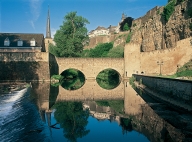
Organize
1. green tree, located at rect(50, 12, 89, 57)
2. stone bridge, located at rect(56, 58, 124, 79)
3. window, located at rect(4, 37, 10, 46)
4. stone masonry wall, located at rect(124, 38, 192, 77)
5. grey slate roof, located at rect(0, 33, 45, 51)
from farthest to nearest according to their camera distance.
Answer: grey slate roof, located at rect(0, 33, 45, 51), window, located at rect(4, 37, 10, 46), green tree, located at rect(50, 12, 89, 57), stone bridge, located at rect(56, 58, 124, 79), stone masonry wall, located at rect(124, 38, 192, 77)

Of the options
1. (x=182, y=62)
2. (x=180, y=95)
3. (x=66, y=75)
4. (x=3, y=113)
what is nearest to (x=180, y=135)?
Answer: (x=180, y=95)

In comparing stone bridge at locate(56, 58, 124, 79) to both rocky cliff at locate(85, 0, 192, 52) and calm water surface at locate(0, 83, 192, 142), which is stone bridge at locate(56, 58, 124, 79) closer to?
rocky cliff at locate(85, 0, 192, 52)

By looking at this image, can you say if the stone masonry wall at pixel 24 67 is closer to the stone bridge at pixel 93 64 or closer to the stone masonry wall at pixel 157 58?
the stone bridge at pixel 93 64

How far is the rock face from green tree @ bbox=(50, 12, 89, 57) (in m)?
10.9

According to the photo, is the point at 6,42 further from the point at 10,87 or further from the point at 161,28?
the point at 161,28

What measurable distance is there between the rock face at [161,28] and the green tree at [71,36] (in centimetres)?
1086

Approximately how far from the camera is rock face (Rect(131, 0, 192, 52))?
28584 millimetres

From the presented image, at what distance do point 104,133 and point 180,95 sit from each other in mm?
5213

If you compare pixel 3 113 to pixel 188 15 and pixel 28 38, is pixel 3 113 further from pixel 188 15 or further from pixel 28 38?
pixel 28 38

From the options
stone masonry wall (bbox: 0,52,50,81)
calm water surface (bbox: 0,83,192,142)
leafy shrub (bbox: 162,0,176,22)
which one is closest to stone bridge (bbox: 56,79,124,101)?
calm water surface (bbox: 0,83,192,142)

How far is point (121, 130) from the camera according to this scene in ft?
27.7

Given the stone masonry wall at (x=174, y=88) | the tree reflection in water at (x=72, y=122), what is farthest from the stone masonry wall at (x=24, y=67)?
the tree reflection in water at (x=72, y=122)

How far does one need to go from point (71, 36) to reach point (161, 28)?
17017 millimetres

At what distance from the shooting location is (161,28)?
118 ft
